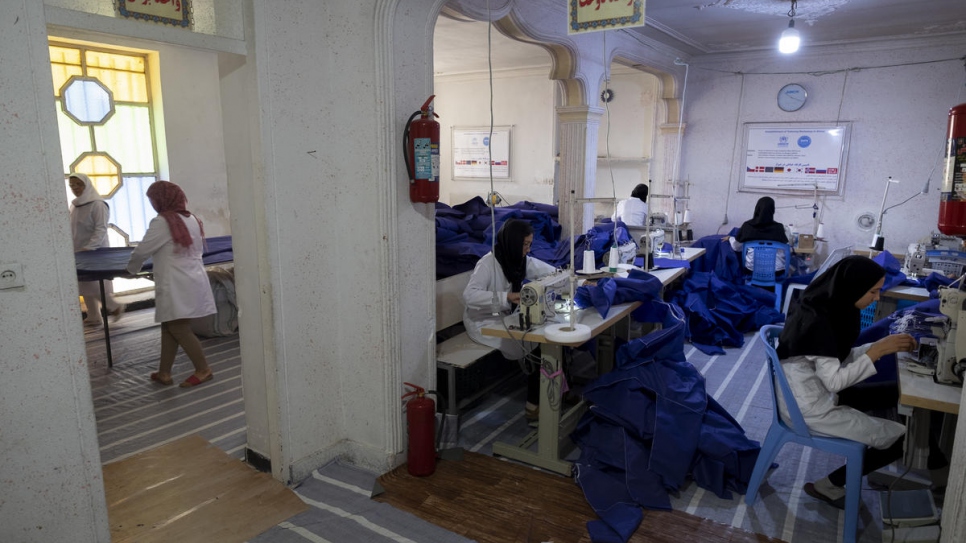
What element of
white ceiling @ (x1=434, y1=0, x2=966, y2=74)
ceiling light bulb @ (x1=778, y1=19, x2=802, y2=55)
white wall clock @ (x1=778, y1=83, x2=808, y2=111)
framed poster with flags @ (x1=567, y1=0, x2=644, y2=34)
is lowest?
framed poster with flags @ (x1=567, y1=0, x2=644, y2=34)

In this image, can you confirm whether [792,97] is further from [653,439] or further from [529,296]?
[653,439]

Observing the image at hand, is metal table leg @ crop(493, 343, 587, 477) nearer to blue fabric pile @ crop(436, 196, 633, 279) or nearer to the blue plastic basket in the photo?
blue fabric pile @ crop(436, 196, 633, 279)

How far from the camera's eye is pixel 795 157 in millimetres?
7258

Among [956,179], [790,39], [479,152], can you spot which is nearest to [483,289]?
[956,179]

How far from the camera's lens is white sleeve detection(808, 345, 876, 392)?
251 centimetres

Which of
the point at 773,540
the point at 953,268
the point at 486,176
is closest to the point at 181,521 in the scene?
the point at 773,540

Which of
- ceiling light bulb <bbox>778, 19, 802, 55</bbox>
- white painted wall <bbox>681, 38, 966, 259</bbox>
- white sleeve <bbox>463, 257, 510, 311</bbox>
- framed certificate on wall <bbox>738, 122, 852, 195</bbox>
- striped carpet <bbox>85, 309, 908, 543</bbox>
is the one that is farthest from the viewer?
framed certificate on wall <bbox>738, 122, 852, 195</bbox>

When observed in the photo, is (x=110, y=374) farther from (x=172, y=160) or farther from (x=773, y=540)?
(x=773, y=540)

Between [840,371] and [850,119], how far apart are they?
18.1 ft

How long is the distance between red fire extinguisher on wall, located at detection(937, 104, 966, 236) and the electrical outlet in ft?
12.2

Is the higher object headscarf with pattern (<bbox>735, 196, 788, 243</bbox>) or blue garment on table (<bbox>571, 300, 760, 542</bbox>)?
headscarf with pattern (<bbox>735, 196, 788, 243</bbox>)

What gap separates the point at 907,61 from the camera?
21.4ft

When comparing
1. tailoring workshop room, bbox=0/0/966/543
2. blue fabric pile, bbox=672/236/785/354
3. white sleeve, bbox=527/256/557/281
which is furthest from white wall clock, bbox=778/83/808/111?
white sleeve, bbox=527/256/557/281

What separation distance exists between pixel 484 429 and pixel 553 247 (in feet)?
7.15
